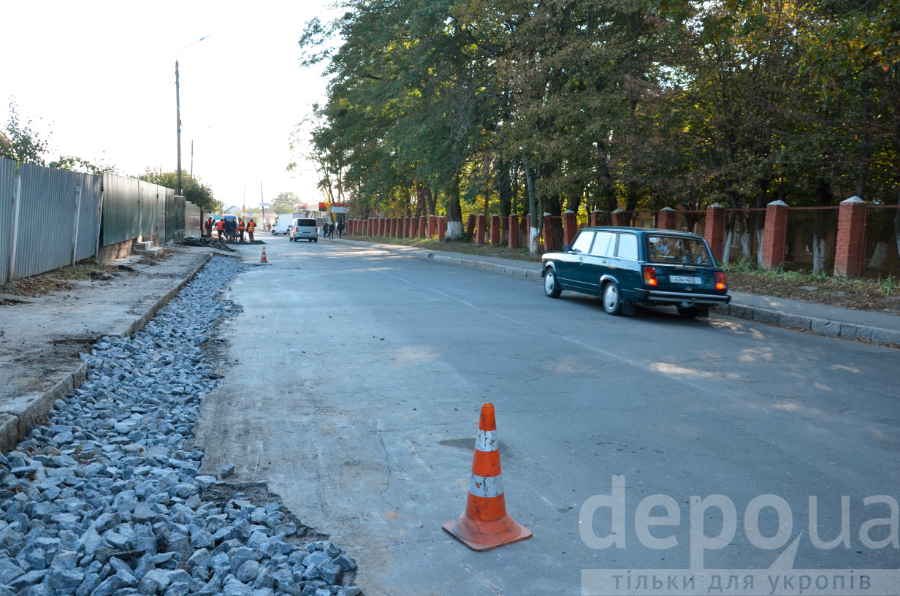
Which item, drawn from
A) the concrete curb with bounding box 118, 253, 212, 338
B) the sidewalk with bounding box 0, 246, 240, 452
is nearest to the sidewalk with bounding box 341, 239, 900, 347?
the concrete curb with bounding box 118, 253, 212, 338

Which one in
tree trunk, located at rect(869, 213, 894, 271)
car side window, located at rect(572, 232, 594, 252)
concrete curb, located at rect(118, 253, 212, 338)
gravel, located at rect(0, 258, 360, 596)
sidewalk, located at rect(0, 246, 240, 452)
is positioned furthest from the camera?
tree trunk, located at rect(869, 213, 894, 271)

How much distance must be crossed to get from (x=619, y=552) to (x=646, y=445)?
5.68 ft

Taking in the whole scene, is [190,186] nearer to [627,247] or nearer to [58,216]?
[58,216]

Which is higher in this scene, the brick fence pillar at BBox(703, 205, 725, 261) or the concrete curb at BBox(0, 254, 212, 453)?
the brick fence pillar at BBox(703, 205, 725, 261)

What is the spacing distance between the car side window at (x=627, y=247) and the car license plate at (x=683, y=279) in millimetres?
724

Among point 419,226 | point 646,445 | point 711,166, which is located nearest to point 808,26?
point 711,166

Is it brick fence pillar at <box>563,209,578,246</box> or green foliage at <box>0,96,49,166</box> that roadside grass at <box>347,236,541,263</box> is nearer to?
brick fence pillar at <box>563,209,578,246</box>

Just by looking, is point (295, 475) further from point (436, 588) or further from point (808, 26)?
point (808, 26)

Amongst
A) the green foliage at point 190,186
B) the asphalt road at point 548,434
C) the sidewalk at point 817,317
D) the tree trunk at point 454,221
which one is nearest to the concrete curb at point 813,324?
the sidewalk at point 817,317

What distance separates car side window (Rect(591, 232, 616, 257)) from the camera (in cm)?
1317

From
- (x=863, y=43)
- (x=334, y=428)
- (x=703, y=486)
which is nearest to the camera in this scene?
(x=703, y=486)

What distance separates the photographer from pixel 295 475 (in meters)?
4.54

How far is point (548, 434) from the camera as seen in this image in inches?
214

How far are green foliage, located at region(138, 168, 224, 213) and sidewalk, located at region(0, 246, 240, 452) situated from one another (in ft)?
123
